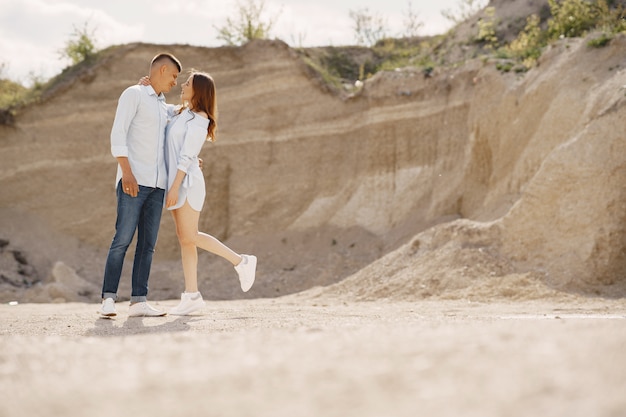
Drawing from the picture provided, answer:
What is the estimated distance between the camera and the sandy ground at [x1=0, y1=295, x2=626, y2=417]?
167 cm

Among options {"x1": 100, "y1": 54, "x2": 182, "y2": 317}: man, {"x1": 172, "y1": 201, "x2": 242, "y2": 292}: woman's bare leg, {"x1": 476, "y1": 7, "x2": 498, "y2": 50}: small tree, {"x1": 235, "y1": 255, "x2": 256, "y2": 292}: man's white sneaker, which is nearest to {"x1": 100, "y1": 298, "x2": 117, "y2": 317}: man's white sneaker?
{"x1": 100, "y1": 54, "x2": 182, "y2": 317}: man

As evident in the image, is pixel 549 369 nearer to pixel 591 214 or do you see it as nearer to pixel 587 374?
pixel 587 374

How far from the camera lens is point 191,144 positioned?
624 centimetres

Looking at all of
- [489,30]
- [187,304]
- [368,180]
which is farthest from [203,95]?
[489,30]

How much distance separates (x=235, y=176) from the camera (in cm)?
1539

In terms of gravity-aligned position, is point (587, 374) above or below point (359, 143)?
below

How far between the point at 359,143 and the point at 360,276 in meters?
5.03

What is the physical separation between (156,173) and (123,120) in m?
0.51

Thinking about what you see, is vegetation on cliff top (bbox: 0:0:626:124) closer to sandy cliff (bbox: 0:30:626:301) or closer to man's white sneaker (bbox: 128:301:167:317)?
sandy cliff (bbox: 0:30:626:301)

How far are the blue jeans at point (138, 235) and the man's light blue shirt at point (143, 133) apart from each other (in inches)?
4.9

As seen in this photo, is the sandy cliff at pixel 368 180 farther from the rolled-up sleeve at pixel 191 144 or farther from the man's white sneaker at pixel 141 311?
the rolled-up sleeve at pixel 191 144

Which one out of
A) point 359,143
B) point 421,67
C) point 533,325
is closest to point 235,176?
point 359,143

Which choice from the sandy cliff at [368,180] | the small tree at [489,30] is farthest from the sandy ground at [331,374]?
the small tree at [489,30]

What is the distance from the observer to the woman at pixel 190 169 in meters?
6.25
